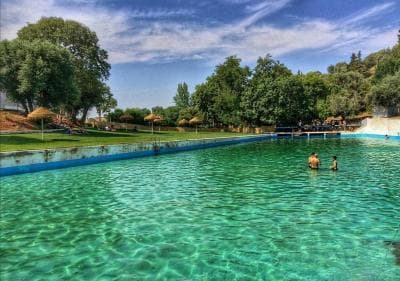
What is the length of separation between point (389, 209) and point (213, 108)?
170 feet

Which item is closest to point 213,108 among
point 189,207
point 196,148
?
point 196,148

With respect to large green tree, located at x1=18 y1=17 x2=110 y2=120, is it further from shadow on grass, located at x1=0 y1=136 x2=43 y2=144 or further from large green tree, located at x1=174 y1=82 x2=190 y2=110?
large green tree, located at x1=174 y1=82 x2=190 y2=110

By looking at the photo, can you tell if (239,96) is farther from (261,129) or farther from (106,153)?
(106,153)

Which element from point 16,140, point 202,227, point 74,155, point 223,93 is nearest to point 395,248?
point 202,227

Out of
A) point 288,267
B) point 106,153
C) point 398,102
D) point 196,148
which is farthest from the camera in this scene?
point 398,102

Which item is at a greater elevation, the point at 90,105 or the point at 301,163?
the point at 90,105

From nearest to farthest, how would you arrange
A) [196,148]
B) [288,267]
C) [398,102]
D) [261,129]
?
[288,267], [196,148], [398,102], [261,129]

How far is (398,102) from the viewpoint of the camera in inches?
2222

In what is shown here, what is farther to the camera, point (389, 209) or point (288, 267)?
point (389, 209)

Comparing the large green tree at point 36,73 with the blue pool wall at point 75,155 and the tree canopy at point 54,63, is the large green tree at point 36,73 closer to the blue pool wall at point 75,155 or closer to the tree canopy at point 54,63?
A: the tree canopy at point 54,63

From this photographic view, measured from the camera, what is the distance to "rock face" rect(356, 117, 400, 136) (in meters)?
48.2

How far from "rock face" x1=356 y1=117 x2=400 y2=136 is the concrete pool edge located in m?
31.6

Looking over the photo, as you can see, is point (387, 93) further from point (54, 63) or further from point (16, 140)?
point (16, 140)

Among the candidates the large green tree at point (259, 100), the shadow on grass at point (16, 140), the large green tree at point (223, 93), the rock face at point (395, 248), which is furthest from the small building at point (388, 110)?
the rock face at point (395, 248)
